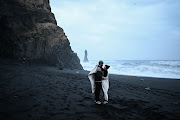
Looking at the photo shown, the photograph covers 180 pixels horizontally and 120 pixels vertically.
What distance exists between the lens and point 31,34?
20.5m

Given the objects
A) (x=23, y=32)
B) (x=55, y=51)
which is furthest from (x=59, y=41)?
(x=23, y=32)

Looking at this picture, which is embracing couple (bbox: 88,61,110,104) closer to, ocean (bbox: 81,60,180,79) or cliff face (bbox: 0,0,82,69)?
ocean (bbox: 81,60,180,79)

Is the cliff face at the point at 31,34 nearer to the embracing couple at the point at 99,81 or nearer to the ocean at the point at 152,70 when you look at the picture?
the ocean at the point at 152,70

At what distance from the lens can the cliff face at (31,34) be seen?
18.5m

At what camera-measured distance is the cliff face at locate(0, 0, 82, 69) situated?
1853 cm

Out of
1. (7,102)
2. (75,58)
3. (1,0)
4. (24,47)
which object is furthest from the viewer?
(75,58)

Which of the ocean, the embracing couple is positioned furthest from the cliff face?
the embracing couple

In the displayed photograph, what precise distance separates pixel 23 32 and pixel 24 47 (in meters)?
2.88

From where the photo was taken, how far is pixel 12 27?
18828 millimetres

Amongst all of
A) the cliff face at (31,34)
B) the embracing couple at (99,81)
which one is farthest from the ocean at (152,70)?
the embracing couple at (99,81)

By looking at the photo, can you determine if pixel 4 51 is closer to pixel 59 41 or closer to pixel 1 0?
pixel 1 0

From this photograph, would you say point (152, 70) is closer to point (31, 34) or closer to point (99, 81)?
point (99, 81)

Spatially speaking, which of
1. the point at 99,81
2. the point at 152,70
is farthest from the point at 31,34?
the point at 152,70

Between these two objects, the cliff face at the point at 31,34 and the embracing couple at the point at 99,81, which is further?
the cliff face at the point at 31,34
